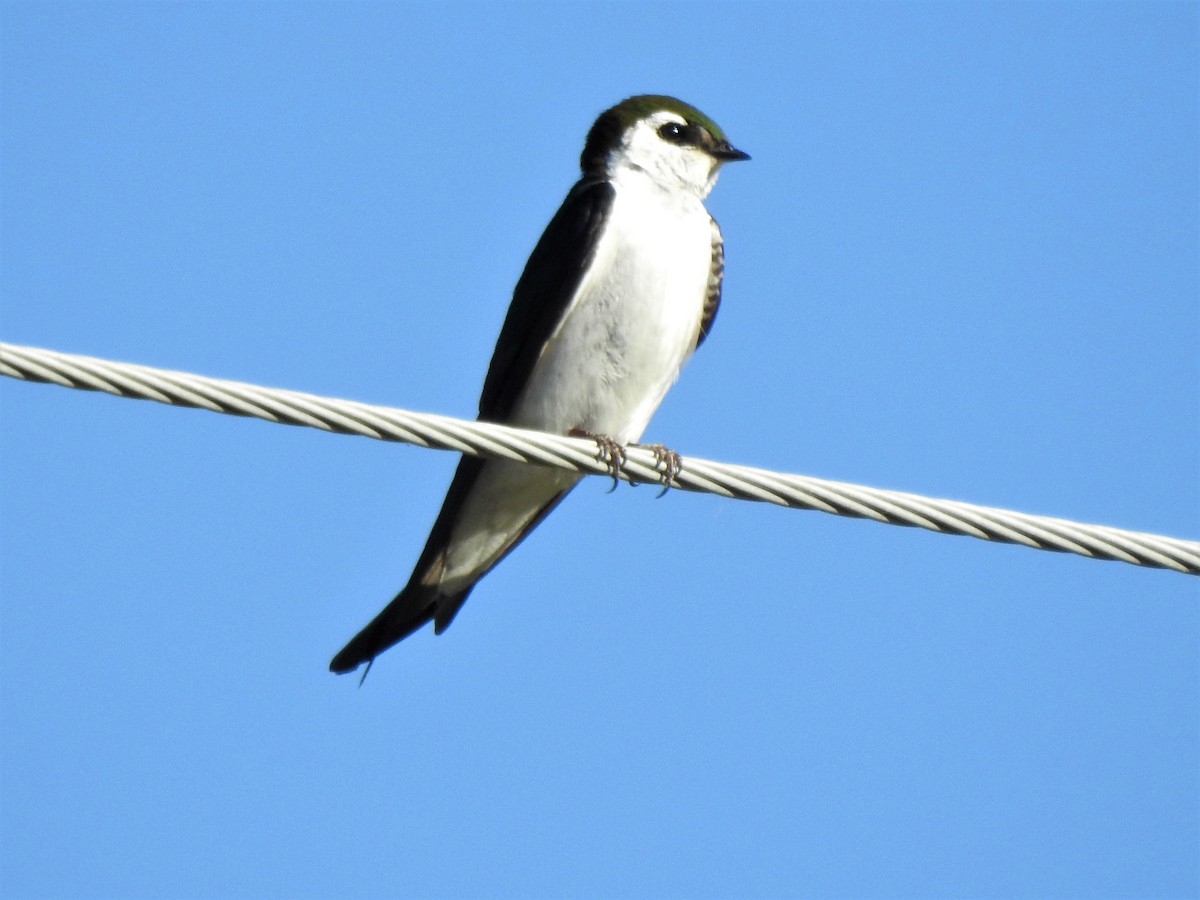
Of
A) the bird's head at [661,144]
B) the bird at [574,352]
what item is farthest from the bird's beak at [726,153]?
the bird at [574,352]

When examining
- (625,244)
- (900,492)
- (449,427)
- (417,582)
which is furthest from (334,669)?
(900,492)

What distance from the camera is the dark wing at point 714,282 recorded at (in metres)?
6.26

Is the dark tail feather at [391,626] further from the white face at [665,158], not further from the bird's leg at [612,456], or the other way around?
the white face at [665,158]

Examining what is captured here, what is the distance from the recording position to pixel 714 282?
6.27 metres

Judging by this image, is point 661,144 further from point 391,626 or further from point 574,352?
point 391,626

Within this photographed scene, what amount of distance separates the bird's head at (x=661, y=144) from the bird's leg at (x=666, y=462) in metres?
1.57

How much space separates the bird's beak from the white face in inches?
1.1

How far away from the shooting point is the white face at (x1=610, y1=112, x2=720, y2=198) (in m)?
6.53

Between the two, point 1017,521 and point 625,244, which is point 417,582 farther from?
point 1017,521

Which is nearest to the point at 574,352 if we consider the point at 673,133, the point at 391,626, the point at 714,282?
the point at 714,282

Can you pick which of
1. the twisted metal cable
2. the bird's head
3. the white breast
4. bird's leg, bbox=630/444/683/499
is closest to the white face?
the bird's head

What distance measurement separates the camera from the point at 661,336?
5.88 meters

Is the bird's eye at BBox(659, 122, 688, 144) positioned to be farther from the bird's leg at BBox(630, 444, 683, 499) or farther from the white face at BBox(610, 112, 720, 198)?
the bird's leg at BBox(630, 444, 683, 499)

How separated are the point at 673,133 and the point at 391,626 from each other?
236 cm
